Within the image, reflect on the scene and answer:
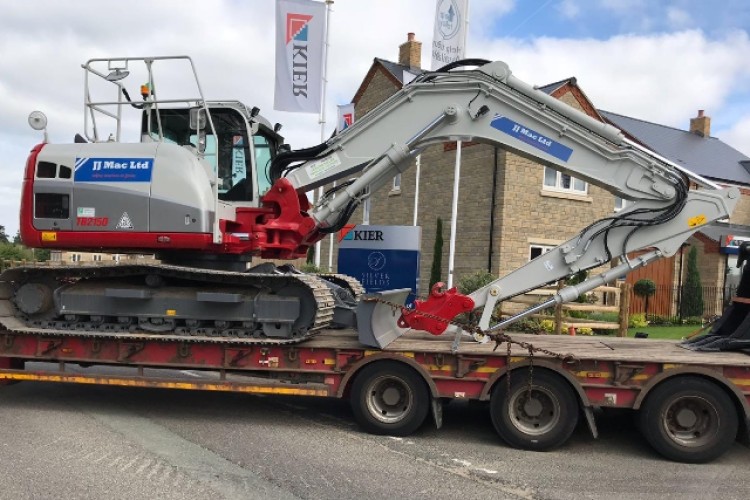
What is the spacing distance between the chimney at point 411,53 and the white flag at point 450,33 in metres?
6.58

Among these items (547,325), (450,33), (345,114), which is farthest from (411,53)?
(547,325)

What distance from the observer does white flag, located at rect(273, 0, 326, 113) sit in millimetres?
17609

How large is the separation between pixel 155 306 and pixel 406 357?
9.20ft

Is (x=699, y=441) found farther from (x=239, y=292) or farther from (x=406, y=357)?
(x=239, y=292)

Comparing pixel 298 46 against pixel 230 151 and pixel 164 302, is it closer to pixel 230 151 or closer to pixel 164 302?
pixel 230 151

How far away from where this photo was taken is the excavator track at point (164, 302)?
21.4 feet

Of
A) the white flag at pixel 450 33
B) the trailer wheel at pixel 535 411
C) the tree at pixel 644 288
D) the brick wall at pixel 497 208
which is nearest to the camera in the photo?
the trailer wheel at pixel 535 411

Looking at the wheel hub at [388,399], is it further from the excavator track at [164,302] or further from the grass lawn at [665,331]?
the grass lawn at [665,331]

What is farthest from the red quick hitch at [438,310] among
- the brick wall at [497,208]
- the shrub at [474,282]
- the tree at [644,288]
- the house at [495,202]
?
the tree at [644,288]

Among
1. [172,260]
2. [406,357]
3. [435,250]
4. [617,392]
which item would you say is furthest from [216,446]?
[435,250]

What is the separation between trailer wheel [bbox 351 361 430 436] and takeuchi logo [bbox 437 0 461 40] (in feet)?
43.8

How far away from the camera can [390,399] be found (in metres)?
6.27

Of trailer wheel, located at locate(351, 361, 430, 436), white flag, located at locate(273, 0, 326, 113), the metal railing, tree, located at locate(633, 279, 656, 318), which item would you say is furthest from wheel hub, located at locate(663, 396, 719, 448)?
tree, located at locate(633, 279, 656, 318)

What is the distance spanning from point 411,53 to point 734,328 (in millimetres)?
19412
